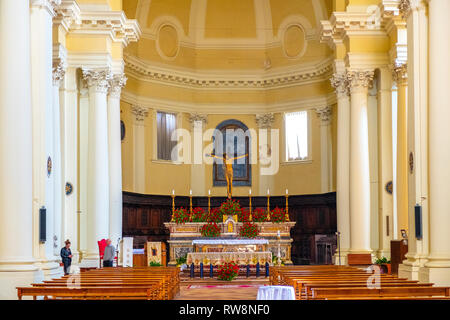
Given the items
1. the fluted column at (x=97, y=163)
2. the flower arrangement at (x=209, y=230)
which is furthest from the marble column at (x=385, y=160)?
the fluted column at (x=97, y=163)

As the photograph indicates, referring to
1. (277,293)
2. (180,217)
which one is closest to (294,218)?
(180,217)

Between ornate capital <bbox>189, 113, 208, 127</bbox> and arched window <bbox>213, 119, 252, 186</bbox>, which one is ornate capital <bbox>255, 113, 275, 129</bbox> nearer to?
arched window <bbox>213, 119, 252, 186</bbox>

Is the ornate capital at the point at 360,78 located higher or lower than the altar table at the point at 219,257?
higher

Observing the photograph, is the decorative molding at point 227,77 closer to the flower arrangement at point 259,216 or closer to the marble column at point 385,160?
the marble column at point 385,160

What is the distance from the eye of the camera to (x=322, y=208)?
33.6 metres

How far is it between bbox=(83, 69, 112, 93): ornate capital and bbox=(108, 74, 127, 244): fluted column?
1.18 metres

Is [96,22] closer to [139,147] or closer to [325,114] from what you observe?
[139,147]

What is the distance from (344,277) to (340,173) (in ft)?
44.4

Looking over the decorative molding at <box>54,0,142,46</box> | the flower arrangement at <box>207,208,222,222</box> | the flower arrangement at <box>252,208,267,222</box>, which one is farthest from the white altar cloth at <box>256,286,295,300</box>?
the flower arrangement at <box>252,208,267,222</box>

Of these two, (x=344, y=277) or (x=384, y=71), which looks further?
(x=384, y=71)

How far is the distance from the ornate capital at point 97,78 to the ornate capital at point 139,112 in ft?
25.5

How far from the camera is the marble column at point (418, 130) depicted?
16.7 metres
